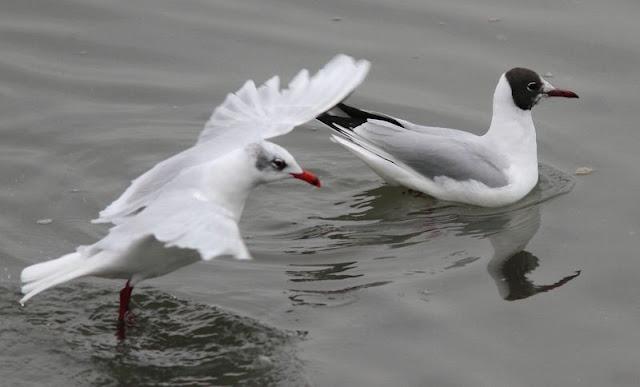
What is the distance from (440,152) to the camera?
9.44m

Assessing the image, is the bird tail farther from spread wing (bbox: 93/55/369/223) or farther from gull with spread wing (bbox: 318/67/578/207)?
gull with spread wing (bbox: 318/67/578/207)

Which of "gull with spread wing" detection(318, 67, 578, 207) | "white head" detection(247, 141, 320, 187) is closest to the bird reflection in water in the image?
"gull with spread wing" detection(318, 67, 578, 207)

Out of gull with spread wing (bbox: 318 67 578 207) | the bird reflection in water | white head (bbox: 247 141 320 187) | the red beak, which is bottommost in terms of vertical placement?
the bird reflection in water

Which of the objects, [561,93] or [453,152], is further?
[561,93]

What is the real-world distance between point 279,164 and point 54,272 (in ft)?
4.42

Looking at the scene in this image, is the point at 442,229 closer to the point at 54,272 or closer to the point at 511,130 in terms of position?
the point at 511,130

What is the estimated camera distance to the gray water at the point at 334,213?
708 cm

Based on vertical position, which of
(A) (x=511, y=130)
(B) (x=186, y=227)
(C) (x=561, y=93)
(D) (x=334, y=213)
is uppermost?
(B) (x=186, y=227)

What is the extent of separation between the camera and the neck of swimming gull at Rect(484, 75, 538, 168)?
378 inches

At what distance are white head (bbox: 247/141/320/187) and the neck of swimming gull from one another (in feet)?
9.71

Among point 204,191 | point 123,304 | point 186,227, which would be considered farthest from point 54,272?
point 186,227

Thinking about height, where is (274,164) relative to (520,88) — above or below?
above

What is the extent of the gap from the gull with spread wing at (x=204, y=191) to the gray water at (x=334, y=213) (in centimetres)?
52

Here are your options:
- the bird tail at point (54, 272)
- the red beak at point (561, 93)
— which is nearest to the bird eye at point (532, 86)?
the red beak at point (561, 93)
